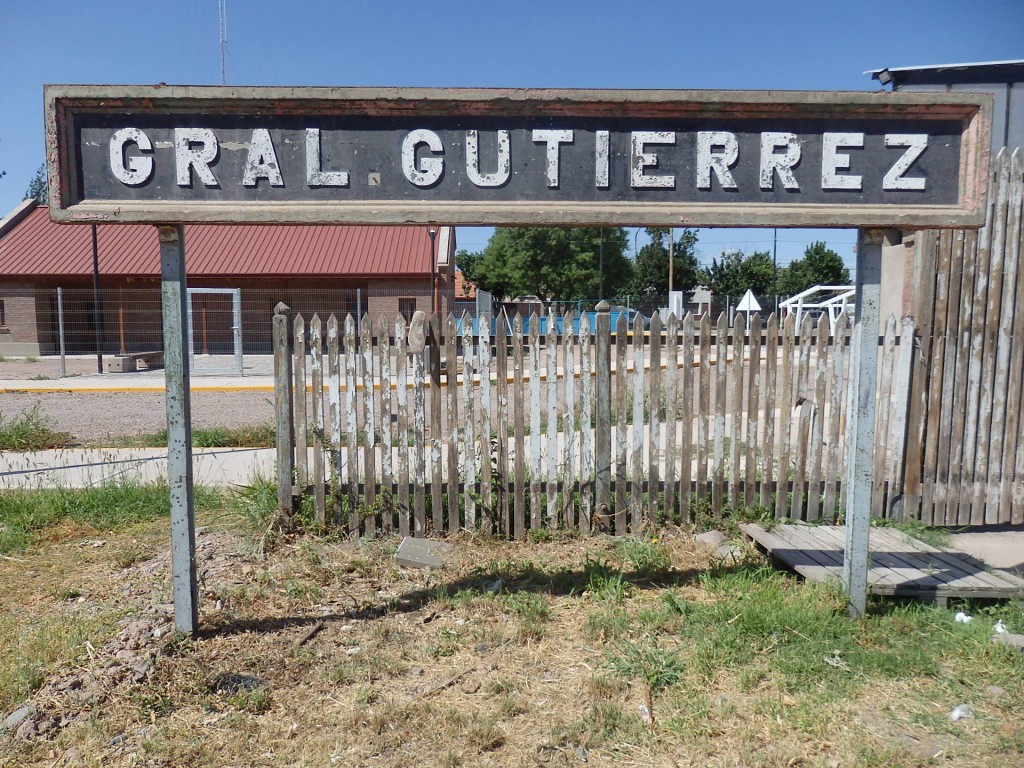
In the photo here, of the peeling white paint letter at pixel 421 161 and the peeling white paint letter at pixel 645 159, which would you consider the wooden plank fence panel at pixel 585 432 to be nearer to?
the peeling white paint letter at pixel 645 159

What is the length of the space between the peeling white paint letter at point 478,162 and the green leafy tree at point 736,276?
55376 mm

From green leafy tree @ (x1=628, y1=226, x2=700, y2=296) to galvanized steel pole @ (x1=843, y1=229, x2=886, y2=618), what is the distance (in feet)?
180

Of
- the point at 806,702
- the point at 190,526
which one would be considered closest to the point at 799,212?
the point at 806,702

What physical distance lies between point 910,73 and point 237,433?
30.5 ft

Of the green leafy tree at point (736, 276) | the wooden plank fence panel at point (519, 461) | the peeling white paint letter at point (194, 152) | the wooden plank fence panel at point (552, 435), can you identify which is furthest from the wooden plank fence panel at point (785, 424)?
the green leafy tree at point (736, 276)

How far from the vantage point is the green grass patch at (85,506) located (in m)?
5.64

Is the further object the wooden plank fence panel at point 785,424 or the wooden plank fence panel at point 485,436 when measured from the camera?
the wooden plank fence panel at point 785,424

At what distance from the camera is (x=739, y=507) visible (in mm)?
5617

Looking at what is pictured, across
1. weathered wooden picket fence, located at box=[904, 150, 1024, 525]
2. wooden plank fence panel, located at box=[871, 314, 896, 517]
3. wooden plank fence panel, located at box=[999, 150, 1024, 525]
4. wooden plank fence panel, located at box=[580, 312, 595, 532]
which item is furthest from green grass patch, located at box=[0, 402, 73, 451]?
wooden plank fence panel, located at box=[999, 150, 1024, 525]

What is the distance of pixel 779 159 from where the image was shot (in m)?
3.73

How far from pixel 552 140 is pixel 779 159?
1160mm

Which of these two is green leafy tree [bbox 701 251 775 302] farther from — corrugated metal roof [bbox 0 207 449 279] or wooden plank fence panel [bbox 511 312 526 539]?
wooden plank fence panel [bbox 511 312 526 539]

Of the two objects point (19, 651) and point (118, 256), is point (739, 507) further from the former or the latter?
point (118, 256)

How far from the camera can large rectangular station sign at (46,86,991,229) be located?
3539 millimetres
